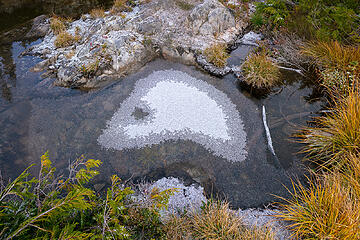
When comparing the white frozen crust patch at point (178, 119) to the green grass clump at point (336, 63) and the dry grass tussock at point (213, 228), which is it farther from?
the green grass clump at point (336, 63)

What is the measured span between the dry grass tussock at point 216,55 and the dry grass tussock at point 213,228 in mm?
5944

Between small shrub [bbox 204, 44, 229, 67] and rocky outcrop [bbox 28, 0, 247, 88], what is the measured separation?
1.77ft

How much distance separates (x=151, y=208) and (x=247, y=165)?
290 centimetres

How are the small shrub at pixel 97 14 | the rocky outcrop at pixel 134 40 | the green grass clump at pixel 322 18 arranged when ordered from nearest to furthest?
1. the green grass clump at pixel 322 18
2. the rocky outcrop at pixel 134 40
3. the small shrub at pixel 97 14

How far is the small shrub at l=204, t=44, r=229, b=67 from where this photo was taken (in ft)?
27.2

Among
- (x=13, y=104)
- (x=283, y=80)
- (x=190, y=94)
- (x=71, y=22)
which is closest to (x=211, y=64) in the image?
(x=190, y=94)

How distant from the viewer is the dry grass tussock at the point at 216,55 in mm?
8281

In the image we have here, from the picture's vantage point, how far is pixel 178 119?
21.4 ft

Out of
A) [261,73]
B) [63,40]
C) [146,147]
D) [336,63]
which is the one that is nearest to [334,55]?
[336,63]

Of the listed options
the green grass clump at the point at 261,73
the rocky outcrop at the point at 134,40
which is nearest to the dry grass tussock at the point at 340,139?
the green grass clump at the point at 261,73

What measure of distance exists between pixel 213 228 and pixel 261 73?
578 centimetres

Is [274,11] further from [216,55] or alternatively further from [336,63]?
[336,63]

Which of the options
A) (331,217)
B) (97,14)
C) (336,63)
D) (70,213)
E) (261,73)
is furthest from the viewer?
(97,14)

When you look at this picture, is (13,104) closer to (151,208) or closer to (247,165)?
(151,208)
